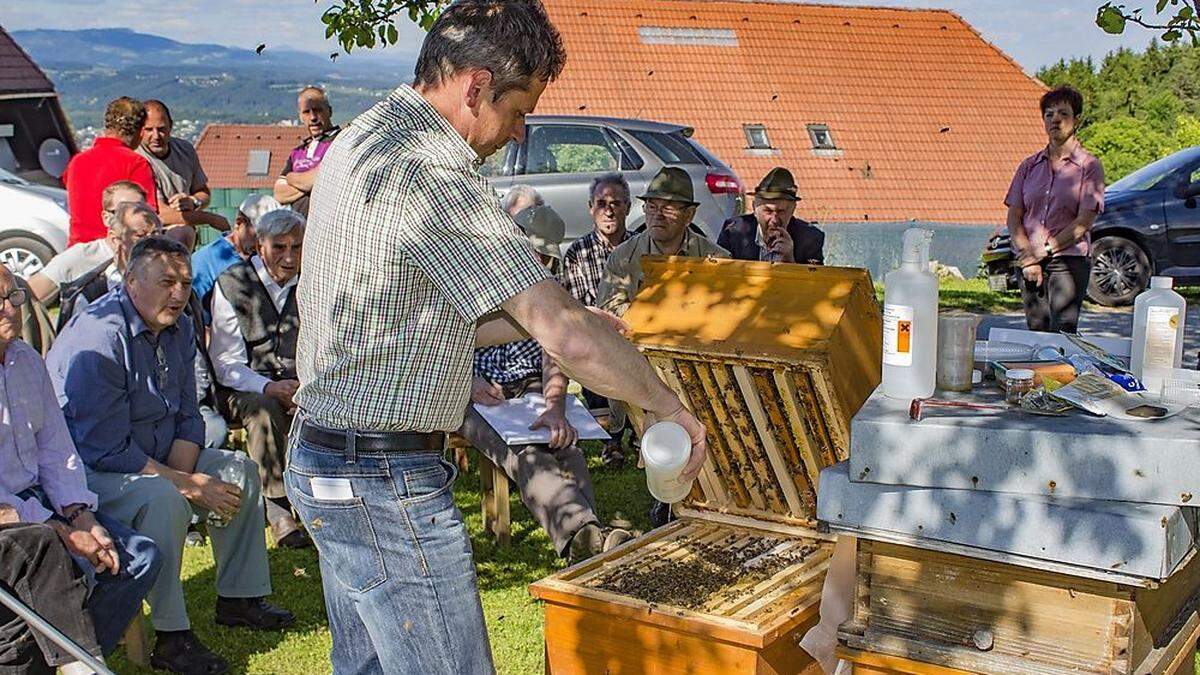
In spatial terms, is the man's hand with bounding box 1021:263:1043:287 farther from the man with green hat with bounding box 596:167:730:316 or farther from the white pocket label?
the white pocket label

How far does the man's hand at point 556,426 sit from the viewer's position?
5773 mm

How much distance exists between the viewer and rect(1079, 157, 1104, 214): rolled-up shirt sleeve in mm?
7516

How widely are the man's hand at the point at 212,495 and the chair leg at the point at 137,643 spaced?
1.71 ft

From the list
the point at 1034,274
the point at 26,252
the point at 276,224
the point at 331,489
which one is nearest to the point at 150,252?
the point at 276,224

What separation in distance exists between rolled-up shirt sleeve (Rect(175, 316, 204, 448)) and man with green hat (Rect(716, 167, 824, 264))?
10.7 ft

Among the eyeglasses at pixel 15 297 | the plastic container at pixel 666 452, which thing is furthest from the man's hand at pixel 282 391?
the plastic container at pixel 666 452

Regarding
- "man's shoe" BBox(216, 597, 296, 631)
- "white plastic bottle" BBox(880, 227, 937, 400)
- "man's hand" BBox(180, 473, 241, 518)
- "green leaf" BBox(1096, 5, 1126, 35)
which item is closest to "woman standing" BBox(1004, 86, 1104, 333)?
"green leaf" BBox(1096, 5, 1126, 35)

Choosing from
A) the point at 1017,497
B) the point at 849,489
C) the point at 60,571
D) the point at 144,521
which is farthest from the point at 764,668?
the point at 144,521

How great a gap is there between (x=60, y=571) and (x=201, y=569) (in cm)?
184

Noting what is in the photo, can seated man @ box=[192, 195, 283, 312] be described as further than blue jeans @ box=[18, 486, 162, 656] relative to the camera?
Yes

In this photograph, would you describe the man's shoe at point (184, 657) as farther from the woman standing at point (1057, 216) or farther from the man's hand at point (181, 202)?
the woman standing at point (1057, 216)

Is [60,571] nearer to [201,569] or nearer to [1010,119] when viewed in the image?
[201,569]

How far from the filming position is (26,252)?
13117 millimetres

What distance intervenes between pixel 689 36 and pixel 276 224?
22651mm
